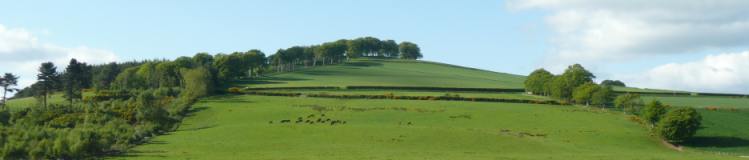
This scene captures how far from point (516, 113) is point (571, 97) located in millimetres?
31566

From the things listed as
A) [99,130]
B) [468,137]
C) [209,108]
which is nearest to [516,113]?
[468,137]

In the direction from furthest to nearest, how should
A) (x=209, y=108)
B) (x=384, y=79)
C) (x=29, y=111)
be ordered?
(x=384, y=79) → (x=209, y=108) → (x=29, y=111)

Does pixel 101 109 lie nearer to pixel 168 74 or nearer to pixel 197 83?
pixel 197 83

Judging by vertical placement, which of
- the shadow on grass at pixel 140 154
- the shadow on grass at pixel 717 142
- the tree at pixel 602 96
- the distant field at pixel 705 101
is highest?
the tree at pixel 602 96

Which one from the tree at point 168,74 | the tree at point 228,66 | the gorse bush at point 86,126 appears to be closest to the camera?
the gorse bush at point 86,126

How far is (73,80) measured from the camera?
5782 inches

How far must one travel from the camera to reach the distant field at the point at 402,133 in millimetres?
80812

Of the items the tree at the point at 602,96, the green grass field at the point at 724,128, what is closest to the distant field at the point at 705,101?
the green grass field at the point at 724,128

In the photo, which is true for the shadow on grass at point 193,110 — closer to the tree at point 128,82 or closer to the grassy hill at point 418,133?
the grassy hill at point 418,133

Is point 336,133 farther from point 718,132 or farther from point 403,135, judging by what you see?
point 718,132

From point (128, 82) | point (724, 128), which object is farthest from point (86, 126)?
point (724, 128)

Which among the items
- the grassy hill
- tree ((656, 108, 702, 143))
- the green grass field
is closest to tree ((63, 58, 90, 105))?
the grassy hill

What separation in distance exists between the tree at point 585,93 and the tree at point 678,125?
33138 mm

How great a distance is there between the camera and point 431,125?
11025 cm
